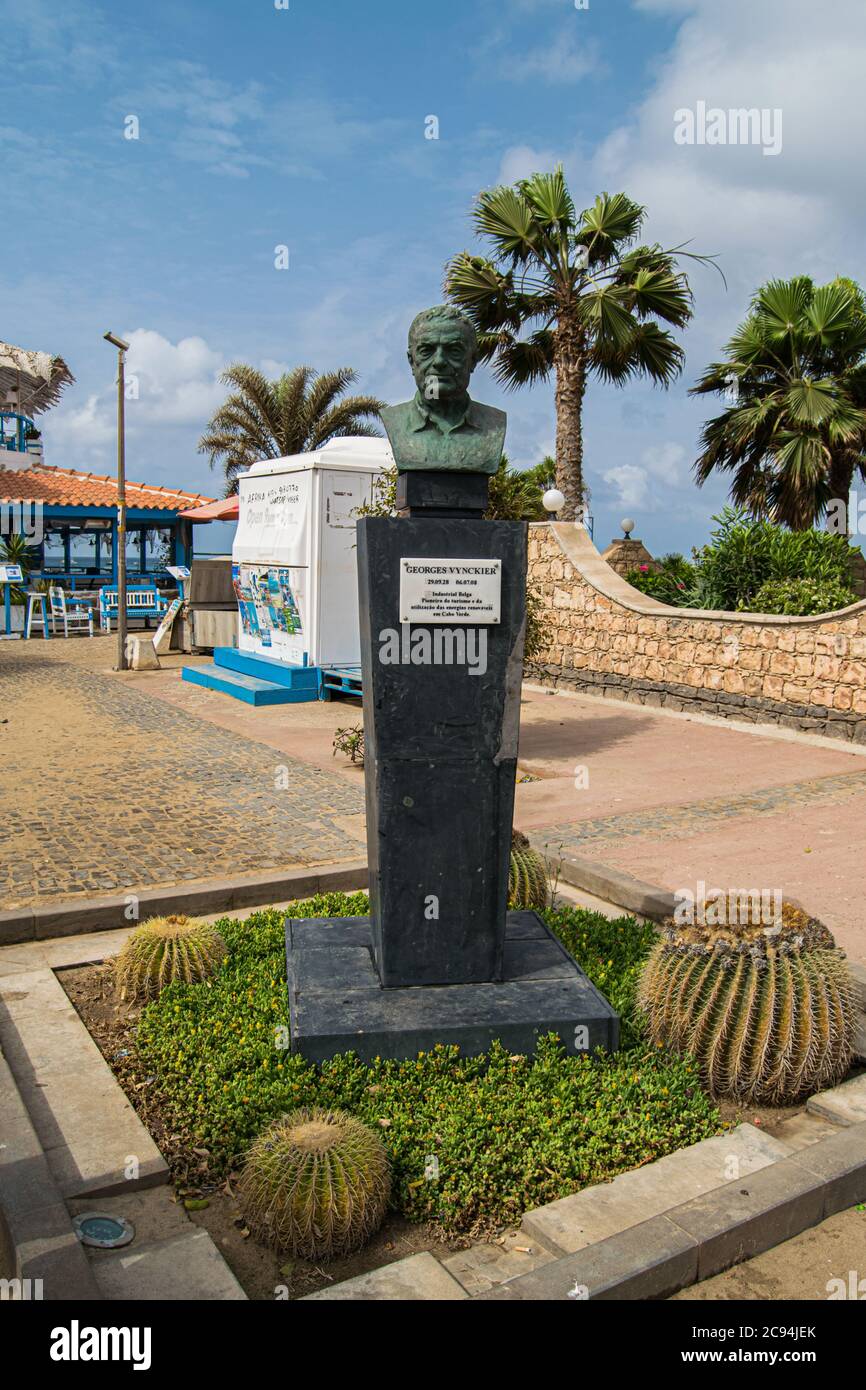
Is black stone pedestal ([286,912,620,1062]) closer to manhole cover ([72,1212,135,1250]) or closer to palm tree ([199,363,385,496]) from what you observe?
manhole cover ([72,1212,135,1250])

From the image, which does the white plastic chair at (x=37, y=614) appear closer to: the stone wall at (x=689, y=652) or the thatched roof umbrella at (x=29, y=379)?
the thatched roof umbrella at (x=29, y=379)

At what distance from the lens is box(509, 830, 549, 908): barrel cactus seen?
5418 mm

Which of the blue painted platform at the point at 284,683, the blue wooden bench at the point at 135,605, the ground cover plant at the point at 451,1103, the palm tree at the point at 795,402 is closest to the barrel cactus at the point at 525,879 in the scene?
the ground cover plant at the point at 451,1103

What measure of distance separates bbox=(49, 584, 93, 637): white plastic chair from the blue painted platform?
353 inches

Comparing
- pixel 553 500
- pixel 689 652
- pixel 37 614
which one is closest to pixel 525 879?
pixel 689 652

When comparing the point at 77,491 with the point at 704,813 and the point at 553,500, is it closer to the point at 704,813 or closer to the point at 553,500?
the point at 553,500

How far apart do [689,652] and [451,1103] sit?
961 centimetres

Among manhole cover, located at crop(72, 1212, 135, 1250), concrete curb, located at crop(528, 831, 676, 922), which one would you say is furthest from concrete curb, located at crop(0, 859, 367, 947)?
manhole cover, located at crop(72, 1212, 135, 1250)

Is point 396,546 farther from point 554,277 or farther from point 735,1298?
point 554,277

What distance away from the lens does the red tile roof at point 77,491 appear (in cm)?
2467

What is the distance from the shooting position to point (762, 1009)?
376 cm

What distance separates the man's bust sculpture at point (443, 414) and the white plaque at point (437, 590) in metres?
0.42

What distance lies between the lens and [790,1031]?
12.2ft

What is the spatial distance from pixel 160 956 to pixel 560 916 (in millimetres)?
2037
